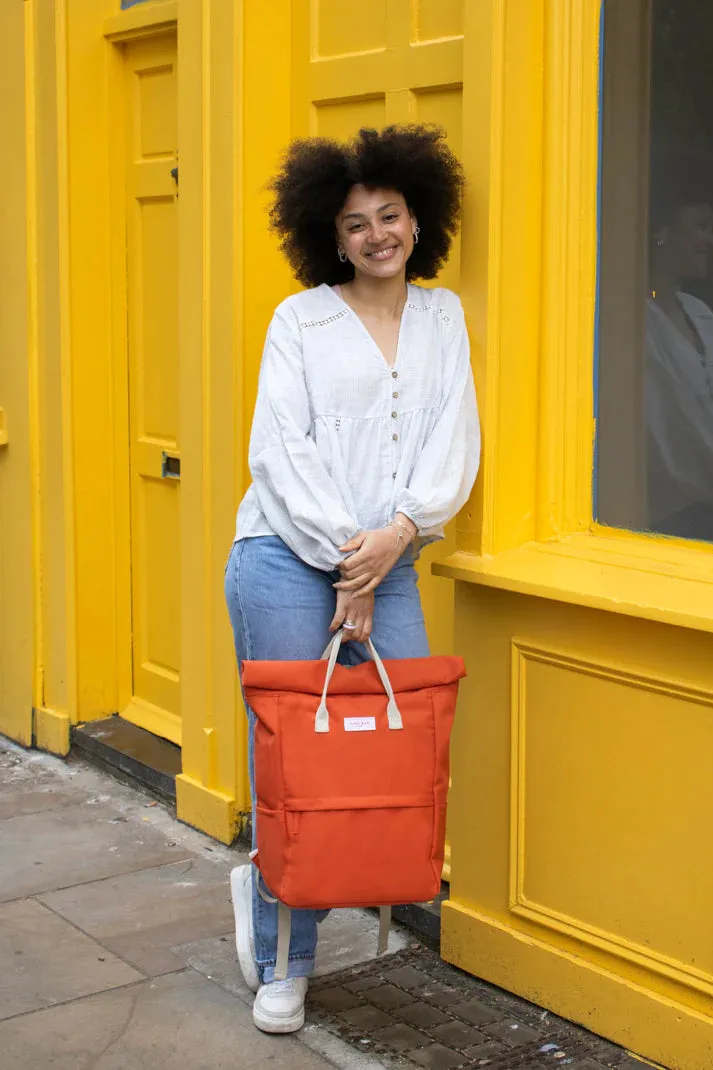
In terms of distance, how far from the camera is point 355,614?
132 inches

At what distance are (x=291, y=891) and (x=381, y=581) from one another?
738mm

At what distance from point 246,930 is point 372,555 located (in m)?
1.11

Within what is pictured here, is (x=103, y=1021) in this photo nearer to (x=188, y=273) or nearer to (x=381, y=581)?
(x=381, y=581)

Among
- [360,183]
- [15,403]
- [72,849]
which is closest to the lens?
[360,183]

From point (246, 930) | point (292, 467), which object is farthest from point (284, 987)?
point (292, 467)

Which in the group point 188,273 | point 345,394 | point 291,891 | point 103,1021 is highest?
point 188,273

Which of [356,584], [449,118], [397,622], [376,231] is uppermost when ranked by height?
[449,118]

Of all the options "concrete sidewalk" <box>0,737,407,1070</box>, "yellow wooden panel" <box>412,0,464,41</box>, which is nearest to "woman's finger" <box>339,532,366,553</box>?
"concrete sidewalk" <box>0,737,407,1070</box>

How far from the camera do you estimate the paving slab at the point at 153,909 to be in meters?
4.04

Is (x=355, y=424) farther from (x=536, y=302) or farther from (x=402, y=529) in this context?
(x=536, y=302)

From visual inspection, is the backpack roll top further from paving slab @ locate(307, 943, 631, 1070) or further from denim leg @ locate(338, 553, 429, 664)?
paving slab @ locate(307, 943, 631, 1070)

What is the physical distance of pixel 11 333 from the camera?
5766 millimetres

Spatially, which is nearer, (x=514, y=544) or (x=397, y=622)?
(x=397, y=622)

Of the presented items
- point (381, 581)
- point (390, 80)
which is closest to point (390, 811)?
point (381, 581)
